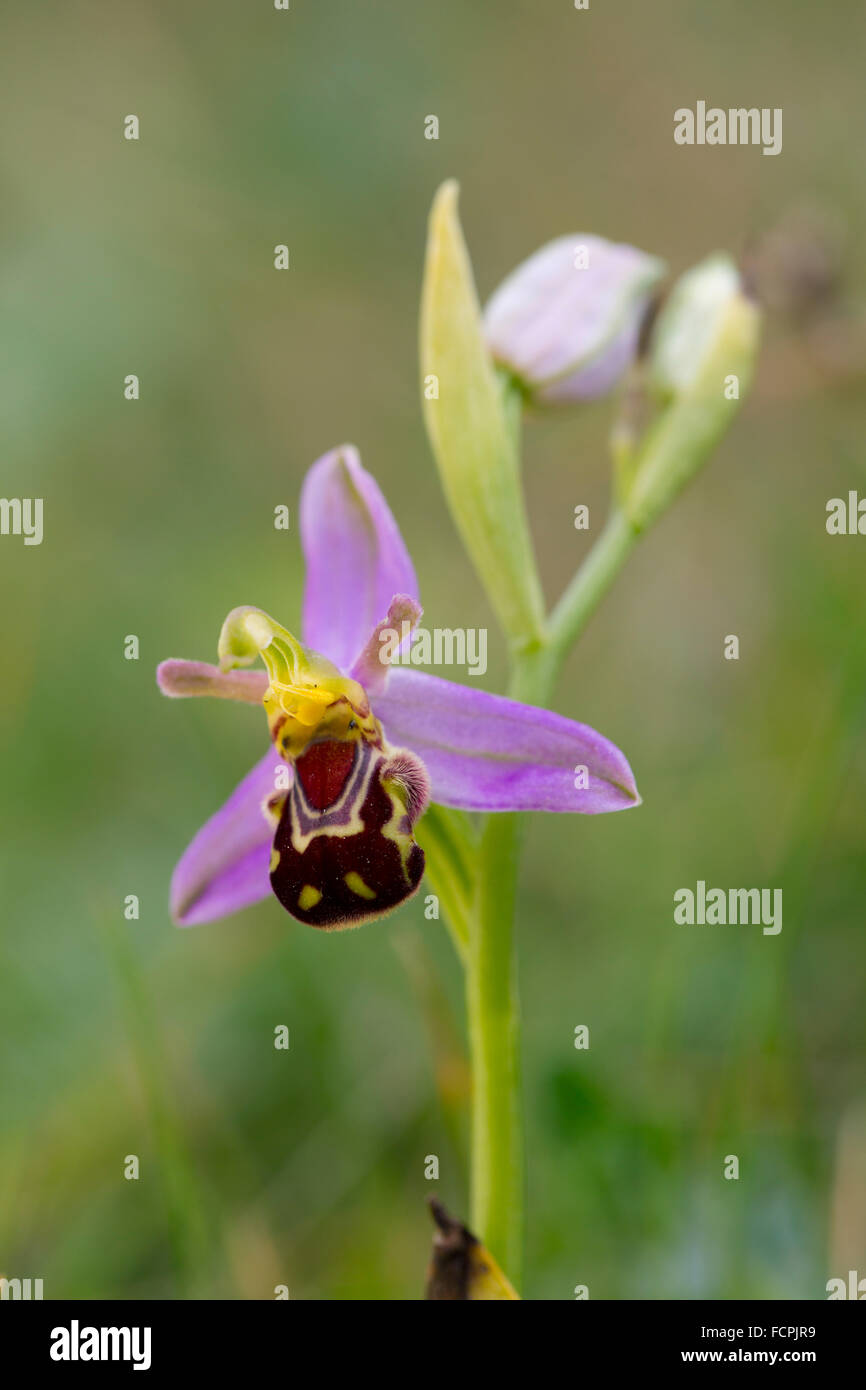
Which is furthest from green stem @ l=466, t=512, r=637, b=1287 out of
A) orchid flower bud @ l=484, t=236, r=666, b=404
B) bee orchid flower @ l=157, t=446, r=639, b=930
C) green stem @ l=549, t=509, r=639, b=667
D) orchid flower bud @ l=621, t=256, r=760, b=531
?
orchid flower bud @ l=484, t=236, r=666, b=404

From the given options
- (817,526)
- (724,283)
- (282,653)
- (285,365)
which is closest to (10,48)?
(285,365)

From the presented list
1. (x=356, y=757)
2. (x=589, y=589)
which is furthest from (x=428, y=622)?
(x=356, y=757)

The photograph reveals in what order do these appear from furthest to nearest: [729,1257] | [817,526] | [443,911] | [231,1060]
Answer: [817,526], [231,1060], [729,1257], [443,911]

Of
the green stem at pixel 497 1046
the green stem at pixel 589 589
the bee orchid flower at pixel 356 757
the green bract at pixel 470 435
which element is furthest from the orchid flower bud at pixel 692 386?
the green stem at pixel 497 1046

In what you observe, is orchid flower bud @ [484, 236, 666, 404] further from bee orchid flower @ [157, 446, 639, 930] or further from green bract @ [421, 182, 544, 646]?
bee orchid flower @ [157, 446, 639, 930]

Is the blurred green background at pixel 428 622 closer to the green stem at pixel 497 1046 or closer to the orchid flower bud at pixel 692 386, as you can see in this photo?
the green stem at pixel 497 1046

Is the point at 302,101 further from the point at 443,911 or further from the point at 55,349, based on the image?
the point at 443,911

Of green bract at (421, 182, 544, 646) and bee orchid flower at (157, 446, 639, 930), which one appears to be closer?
bee orchid flower at (157, 446, 639, 930)
